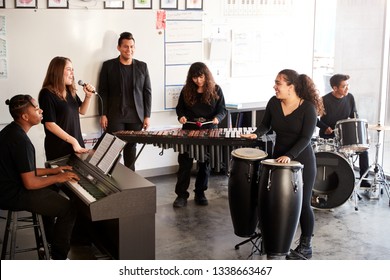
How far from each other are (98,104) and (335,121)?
2.58 meters

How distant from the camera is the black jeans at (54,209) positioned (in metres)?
3.99

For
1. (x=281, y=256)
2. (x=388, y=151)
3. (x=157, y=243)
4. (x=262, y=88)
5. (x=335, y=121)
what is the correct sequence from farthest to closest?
(x=262, y=88) < (x=388, y=151) < (x=335, y=121) < (x=157, y=243) < (x=281, y=256)

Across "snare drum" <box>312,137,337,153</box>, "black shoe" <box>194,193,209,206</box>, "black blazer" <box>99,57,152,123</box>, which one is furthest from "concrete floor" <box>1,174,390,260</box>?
"black blazer" <box>99,57,152,123</box>

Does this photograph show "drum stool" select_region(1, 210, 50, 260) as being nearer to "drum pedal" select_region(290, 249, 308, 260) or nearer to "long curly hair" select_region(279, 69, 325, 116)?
"drum pedal" select_region(290, 249, 308, 260)

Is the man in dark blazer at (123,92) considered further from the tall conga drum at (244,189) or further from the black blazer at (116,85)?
the tall conga drum at (244,189)

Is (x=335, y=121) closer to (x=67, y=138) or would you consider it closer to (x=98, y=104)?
(x=98, y=104)

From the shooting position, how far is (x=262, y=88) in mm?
7777

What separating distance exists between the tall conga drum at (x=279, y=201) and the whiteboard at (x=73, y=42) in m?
2.75

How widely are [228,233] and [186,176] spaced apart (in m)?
0.95

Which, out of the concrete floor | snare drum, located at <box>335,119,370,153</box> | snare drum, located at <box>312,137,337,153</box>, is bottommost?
the concrete floor

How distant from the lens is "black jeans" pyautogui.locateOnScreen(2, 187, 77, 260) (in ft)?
13.1

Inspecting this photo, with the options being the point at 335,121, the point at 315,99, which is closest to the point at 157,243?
the point at 315,99

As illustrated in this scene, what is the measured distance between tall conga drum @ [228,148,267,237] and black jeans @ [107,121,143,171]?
1.96 m

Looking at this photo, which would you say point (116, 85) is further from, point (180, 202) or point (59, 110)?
point (59, 110)
